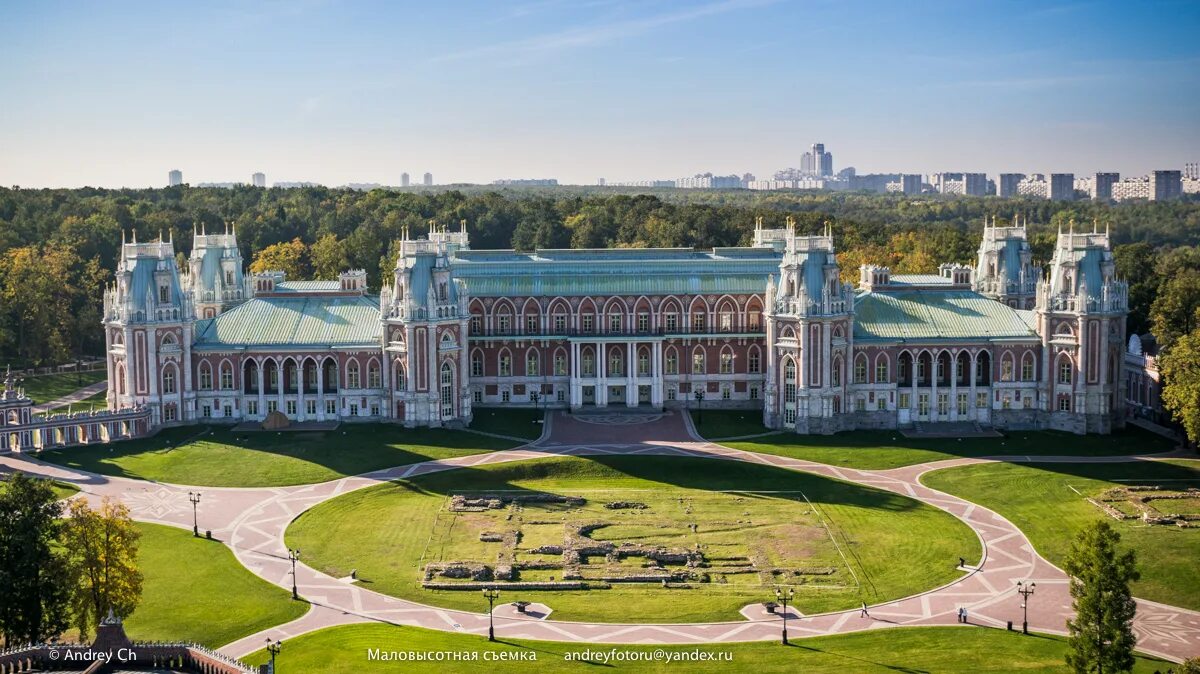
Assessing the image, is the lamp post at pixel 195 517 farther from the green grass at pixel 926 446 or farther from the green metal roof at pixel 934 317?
the green metal roof at pixel 934 317

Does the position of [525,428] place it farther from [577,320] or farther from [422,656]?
[422,656]

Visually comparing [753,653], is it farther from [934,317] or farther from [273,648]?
[934,317]

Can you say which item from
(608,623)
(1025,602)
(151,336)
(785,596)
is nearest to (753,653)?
(785,596)

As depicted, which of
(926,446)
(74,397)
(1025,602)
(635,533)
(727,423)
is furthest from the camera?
(74,397)

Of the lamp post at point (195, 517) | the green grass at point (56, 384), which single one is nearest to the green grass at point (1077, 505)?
the lamp post at point (195, 517)

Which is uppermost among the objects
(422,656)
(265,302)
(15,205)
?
(15,205)

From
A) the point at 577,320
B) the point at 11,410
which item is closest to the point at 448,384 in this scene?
the point at 577,320

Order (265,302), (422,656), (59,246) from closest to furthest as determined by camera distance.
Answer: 1. (422,656)
2. (265,302)
3. (59,246)
